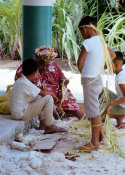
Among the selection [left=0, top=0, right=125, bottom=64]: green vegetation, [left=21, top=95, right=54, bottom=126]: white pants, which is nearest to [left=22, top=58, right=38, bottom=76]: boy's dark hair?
[left=21, top=95, right=54, bottom=126]: white pants

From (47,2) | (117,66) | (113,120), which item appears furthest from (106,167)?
(47,2)

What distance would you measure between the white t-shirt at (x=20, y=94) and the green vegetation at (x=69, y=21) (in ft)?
14.6

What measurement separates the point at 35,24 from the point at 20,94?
145 cm

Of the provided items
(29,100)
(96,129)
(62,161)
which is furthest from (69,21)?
(62,161)

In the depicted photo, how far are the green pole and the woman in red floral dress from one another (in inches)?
16.0

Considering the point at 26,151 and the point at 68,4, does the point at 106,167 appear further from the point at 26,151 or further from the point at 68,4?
the point at 68,4

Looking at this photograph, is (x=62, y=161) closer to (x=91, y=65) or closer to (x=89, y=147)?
(x=89, y=147)

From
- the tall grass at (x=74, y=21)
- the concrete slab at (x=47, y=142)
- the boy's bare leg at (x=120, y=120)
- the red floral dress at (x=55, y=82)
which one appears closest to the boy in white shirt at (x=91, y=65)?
the concrete slab at (x=47, y=142)

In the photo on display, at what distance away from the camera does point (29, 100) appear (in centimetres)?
472

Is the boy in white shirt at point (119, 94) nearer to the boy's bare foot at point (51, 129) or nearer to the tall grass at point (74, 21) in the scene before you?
the boy's bare foot at point (51, 129)

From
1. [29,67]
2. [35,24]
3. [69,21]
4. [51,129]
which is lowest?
[51,129]

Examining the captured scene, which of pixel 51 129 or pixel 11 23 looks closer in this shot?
pixel 51 129

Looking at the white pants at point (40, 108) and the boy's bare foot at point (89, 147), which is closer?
the boy's bare foot at point (89, 147)

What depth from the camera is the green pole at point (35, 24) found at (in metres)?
5.53
